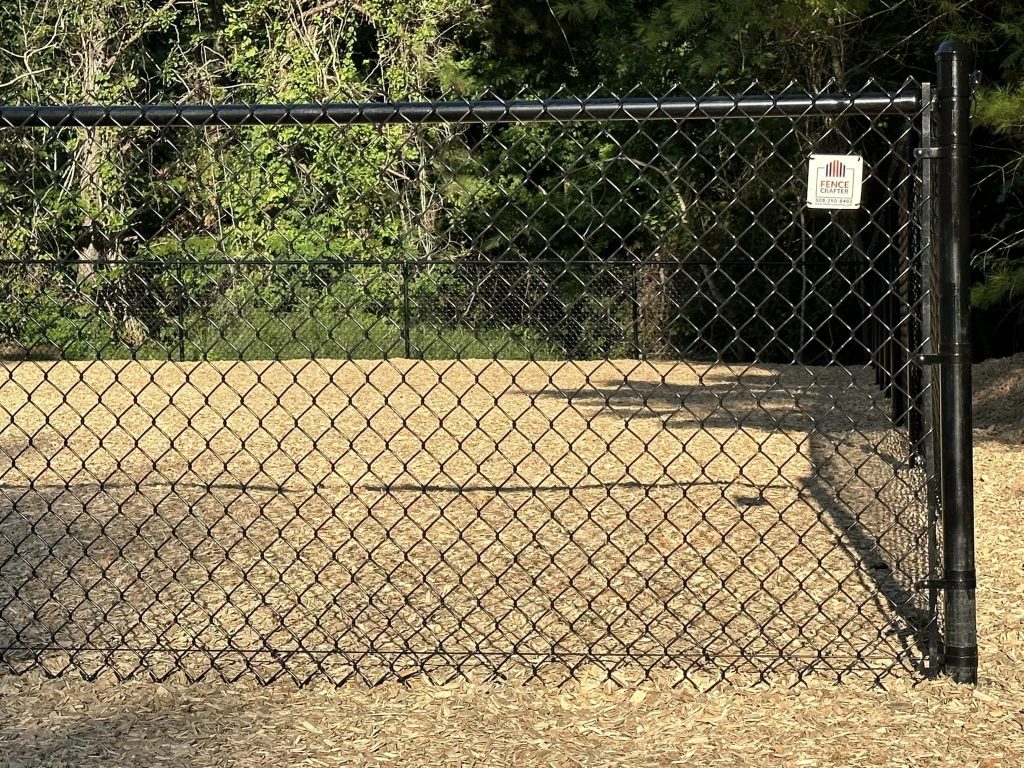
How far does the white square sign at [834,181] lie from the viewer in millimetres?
2783

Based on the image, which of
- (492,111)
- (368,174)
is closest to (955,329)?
(492,111)

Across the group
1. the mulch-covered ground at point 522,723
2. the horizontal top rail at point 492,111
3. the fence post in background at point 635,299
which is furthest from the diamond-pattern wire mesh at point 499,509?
the fence post in background at point 635,299

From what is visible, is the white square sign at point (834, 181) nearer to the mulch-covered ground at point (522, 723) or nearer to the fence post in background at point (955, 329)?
the fence post in background at point (955, 329)

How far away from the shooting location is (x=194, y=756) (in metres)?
2.73

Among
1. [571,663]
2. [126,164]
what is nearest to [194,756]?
[571,663]

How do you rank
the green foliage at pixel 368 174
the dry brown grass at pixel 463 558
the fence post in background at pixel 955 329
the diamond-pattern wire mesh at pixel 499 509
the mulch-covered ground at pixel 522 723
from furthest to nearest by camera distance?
1. the green foliage at pixel 368 174
2. the dry brown grass at pixel 463 558
3. the diamond-pattern wire mesh at pixel 499 509
4. the fence post in background at pixel 955 329
5. the mulch-covered ground at pixel 522 723

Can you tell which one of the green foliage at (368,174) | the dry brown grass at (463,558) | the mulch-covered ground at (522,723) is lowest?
the mulch-covered ground at (522,723)

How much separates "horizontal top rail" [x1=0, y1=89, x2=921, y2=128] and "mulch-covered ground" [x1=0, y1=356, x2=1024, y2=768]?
1.40 meters

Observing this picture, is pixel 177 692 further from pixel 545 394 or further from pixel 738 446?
pixel 545 394

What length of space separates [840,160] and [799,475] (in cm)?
345

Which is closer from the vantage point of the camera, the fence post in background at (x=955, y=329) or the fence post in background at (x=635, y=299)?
the fence post in background at (x=955, y=329)

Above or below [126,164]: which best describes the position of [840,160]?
below

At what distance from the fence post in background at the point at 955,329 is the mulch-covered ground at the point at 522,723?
12.8 inches

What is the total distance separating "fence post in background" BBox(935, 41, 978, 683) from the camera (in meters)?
2.83
